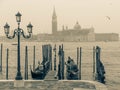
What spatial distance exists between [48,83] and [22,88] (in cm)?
177

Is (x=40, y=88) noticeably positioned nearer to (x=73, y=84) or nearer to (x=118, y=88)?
(x=73, y=84)

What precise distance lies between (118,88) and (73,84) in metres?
9.21

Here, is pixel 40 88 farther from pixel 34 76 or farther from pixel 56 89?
pixel 34 76

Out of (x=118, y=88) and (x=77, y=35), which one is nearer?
(x=118, y=88)

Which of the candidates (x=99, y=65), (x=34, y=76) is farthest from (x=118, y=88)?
(x=34, y=76)

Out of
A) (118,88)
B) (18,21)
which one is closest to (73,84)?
(18,21)

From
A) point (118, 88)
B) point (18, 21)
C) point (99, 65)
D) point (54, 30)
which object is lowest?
point (118, 88)

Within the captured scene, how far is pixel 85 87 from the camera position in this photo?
16516mm

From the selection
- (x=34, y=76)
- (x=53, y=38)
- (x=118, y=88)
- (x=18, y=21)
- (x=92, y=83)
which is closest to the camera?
(x=18, y=21)

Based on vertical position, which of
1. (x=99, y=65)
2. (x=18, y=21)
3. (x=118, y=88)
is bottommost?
(x=118, y=88)

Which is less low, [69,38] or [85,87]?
[69,38]

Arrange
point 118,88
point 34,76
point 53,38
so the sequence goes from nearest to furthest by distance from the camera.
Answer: point 34,76, point 118,88, point 53,38

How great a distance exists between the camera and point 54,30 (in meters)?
186

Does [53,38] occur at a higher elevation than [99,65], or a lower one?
higher
